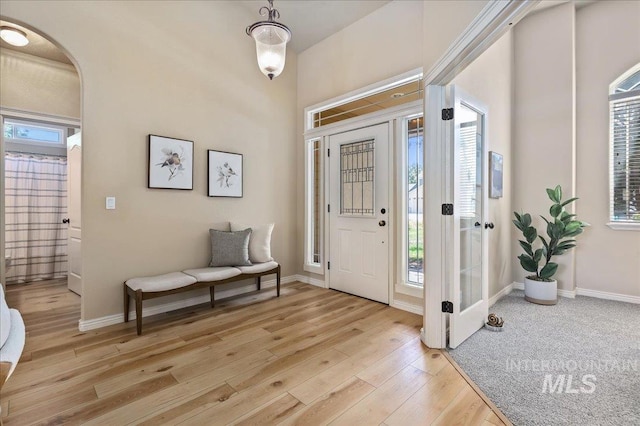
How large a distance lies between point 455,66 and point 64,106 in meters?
4.82

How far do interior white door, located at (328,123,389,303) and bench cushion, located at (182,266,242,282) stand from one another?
137cm

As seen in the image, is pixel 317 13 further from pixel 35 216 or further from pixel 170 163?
pixel 35 216

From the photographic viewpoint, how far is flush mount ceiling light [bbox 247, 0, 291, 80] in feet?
7.96

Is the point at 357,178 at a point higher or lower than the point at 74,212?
higher

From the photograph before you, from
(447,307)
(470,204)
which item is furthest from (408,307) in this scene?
(470,204)

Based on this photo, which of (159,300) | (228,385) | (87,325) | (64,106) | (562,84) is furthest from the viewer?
(64,106)

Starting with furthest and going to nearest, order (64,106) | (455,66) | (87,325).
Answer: (64,106) < (87,325) < (455,66)

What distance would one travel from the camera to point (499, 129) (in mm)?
3752

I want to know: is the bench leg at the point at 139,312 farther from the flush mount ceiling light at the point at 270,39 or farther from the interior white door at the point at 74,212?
the flush mount ceiling light at the point at 270,39

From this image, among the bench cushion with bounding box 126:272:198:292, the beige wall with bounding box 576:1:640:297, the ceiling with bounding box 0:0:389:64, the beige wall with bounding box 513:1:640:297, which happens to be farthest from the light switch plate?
→ the beige wall with bounding box 576:1:640:297

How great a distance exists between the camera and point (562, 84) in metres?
3.82

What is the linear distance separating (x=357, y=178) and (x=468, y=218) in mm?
1532

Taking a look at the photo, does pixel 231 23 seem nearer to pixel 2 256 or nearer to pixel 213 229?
pixel 213 229

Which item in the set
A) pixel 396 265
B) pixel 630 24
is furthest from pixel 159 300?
pixel 630 24
